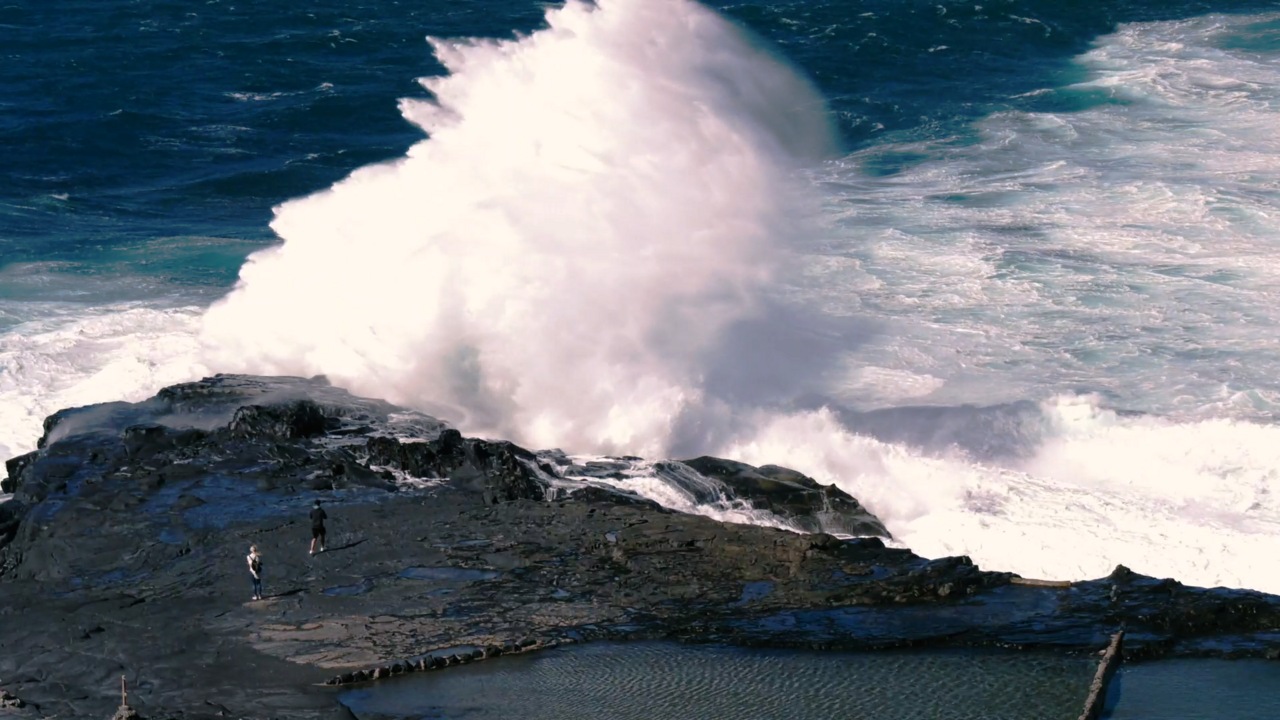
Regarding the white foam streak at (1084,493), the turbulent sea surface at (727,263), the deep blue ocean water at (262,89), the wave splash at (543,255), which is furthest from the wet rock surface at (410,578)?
the deep blue ocean water at (262,89)

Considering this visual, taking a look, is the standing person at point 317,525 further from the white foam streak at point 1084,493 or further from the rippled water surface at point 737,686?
the white foam streak at point 1084,493

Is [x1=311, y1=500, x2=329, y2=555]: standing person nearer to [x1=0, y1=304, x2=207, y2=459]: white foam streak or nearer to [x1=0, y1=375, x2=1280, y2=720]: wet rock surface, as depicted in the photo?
[x1=0, y1=375, x2=1280, y2=720]: wet rock surface

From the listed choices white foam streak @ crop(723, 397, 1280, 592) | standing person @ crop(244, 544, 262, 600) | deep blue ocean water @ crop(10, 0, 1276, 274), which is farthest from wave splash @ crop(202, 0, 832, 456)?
standing person @ crop(244, 544, 262, 600)

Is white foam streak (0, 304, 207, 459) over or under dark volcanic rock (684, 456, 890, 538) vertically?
under

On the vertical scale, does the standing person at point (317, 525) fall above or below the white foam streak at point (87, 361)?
above

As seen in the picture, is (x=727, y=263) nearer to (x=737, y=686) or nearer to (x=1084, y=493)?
(x=1084, y=493)

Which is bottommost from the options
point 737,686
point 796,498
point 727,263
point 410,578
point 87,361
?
point 87,361

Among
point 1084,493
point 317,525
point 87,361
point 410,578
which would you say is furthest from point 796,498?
point 87,361
